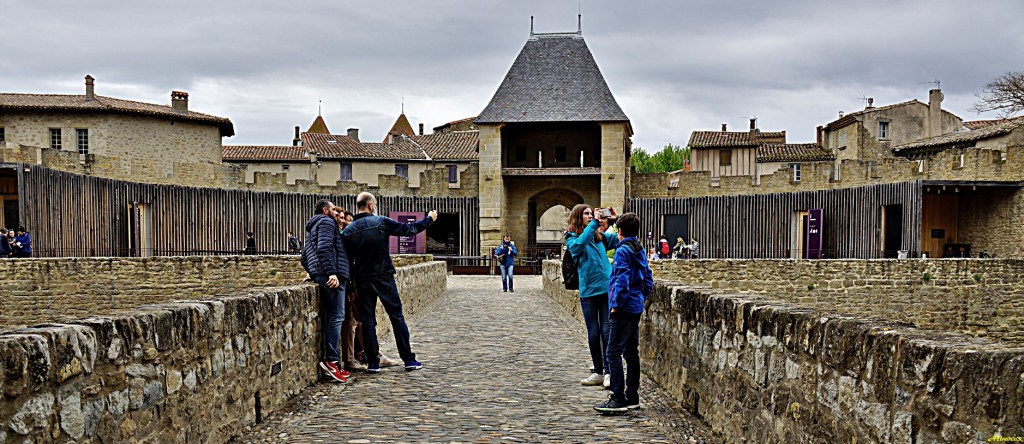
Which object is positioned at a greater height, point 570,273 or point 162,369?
point 570,273

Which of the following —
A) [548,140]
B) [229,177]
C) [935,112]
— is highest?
[935,112]

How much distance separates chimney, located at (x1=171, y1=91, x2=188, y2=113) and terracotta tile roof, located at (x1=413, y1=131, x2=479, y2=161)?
15.9 metres

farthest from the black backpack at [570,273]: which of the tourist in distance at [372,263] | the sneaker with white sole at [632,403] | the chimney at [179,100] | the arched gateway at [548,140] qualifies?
the chimney at [179,100]

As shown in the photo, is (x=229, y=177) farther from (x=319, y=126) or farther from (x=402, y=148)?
(x=319, y=126)

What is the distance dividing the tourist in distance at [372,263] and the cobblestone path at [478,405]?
40 centimetres

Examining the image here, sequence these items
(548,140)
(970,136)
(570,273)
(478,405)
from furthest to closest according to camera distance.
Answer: (548,140) → (970,136) → (570,273) → (478,405)

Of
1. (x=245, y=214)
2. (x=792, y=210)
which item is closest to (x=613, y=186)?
(x=792, y=210)

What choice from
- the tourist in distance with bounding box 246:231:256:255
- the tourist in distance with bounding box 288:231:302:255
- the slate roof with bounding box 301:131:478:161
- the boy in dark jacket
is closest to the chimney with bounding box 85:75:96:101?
the tourist in distance with bounding box 246:231:256:255

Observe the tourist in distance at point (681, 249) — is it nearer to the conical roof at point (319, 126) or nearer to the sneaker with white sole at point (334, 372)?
the sneaker with white sole at point (334, 372)

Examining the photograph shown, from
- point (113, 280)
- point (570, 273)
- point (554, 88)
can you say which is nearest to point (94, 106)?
point (113, 280)

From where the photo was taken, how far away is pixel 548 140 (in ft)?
128

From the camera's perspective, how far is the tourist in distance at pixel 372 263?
7797 millimetres

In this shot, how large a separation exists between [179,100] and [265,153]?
40.2 feet

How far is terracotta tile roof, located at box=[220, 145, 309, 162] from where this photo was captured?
51906 mm
